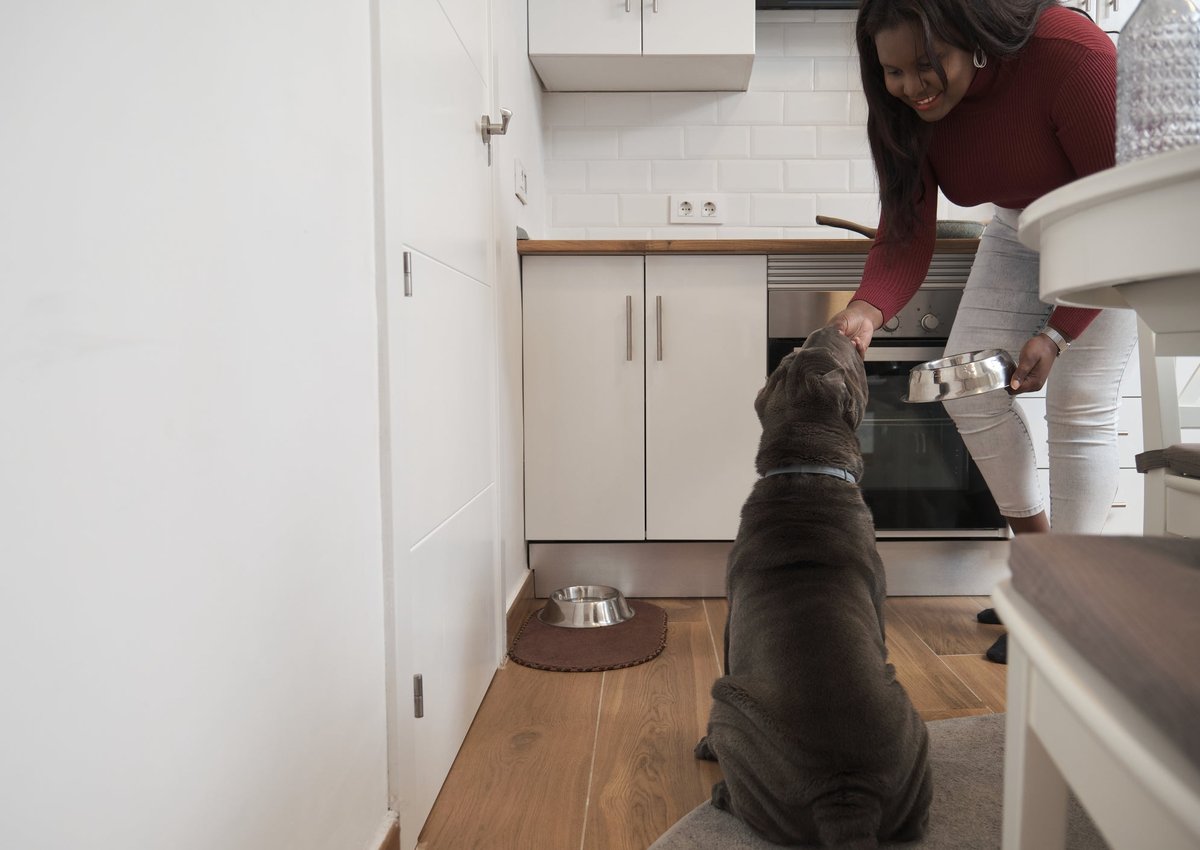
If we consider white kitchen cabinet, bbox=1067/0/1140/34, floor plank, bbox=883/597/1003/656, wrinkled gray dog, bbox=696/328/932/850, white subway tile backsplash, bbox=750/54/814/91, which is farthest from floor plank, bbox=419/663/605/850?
white kitchen cabinet, bbox=1067/0/1140/34

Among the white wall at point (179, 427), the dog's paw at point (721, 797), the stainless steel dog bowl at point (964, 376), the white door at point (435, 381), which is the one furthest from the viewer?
the stainless steel dog bowl at point (964, 376)

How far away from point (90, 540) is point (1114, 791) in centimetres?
60

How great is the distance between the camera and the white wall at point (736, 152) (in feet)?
10.0

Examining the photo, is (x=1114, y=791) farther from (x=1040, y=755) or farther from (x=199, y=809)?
(x=199, y=809)

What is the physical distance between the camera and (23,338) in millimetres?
482

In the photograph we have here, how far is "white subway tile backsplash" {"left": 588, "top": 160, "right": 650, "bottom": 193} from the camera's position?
3.10m

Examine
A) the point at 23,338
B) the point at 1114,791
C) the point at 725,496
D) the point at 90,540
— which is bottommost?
the point at 725,496

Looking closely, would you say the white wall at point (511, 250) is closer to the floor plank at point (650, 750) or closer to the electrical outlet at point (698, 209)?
the floor plank at point (650, 750)

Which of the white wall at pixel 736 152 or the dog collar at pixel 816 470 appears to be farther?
the white wall at pixel 736 152

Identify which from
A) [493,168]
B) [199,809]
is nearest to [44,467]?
[199,809]

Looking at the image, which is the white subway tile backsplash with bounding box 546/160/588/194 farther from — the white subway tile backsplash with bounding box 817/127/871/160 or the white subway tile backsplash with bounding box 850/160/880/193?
the white subway tile backsplash with bounding box 850/160/880/193

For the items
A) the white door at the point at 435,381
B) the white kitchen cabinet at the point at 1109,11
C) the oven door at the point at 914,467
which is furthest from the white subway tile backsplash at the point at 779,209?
the white door at the point at 435,381

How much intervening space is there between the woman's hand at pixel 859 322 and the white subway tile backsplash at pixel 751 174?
1387 mm

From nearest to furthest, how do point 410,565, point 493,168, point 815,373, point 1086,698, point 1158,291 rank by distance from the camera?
1. point 1086,698
2. point 1158,291
3. point 410,565
4. point 815,373
5. point 493,168
